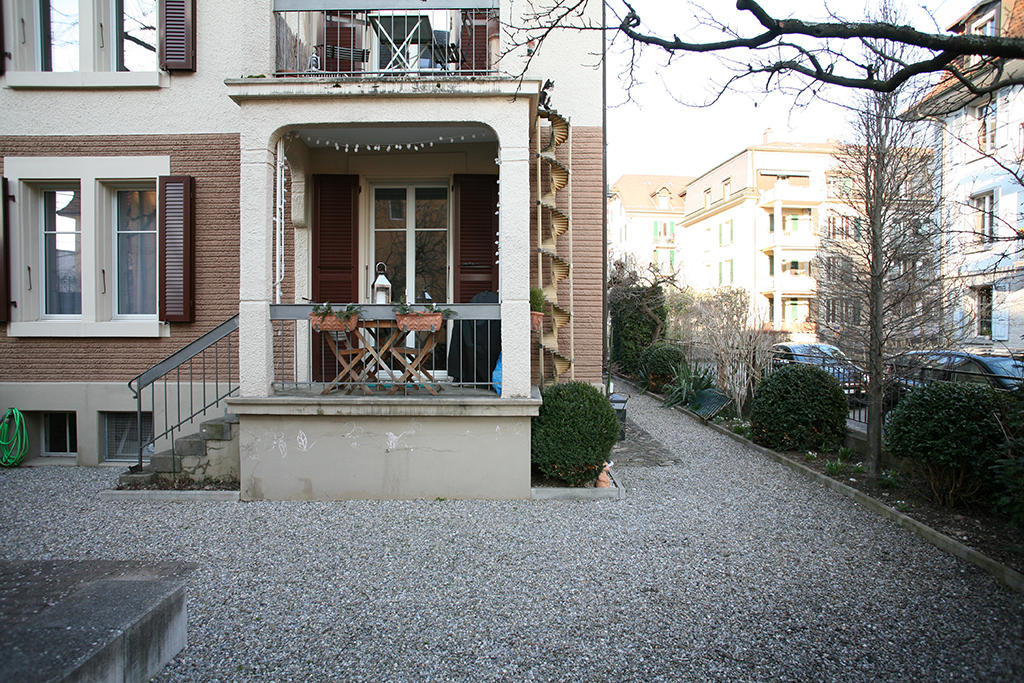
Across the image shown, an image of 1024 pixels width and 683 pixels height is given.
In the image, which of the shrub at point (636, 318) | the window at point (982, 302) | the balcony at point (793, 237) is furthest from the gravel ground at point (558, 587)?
the balcony at point (793, 237)

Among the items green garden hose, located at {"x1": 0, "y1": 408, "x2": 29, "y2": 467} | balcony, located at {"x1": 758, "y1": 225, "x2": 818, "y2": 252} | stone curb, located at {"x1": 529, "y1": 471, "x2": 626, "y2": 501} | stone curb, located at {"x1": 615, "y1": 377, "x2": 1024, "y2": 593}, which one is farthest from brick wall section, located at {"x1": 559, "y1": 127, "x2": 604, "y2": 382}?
balcony, located at {"x1": 758, "y1": 225, "x2": 818, "y2": 252}

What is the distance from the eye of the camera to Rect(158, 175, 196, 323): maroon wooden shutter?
7.43 meters

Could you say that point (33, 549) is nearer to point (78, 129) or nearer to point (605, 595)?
point (605, 595)

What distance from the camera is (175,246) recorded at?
7449mm

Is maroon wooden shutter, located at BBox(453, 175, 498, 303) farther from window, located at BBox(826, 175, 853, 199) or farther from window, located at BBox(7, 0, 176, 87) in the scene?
window, located at BBox(826, 175, 853, 199)

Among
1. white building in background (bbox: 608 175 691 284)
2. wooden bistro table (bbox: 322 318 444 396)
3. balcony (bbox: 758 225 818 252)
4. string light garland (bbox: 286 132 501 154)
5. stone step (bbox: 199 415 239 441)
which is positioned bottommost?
stone step (bbox: 199 415 239 441)

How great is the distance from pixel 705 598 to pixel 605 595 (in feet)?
1.98

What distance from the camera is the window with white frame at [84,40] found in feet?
24.6

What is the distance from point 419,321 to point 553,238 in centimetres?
213

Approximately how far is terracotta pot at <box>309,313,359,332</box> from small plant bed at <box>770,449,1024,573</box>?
5015mm

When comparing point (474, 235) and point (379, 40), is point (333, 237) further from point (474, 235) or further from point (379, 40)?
point (379, 40)

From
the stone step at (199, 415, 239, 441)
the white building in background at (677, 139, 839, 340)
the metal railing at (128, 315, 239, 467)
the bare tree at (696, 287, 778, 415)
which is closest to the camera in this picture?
the stone step at (199, 415, 239, 441)

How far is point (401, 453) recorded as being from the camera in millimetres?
5906

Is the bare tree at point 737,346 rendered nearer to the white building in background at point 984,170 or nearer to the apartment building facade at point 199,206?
the white building in background at point 984,170
